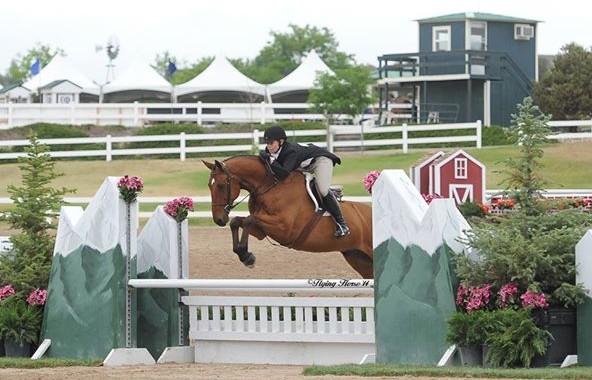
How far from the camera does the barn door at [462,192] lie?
18.9 meters

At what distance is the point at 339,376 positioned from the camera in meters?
10.2

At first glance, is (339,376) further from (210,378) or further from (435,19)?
(435,19)

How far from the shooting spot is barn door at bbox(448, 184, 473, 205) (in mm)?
18859

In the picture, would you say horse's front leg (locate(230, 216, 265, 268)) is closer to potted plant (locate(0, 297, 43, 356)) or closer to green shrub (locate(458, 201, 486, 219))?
Answer: potted plant (locate(0, 297, 43, 356))

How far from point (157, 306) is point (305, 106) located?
117ft

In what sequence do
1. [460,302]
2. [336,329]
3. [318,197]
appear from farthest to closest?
[318,197], [336,329], [460,302]

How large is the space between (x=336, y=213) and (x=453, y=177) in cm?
467

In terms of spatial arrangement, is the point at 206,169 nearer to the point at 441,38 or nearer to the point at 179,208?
the point at 441,38

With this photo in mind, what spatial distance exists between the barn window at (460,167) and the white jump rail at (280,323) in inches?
237

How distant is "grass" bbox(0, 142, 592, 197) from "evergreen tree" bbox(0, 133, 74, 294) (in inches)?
672

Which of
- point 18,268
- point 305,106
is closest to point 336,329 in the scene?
point 18,268

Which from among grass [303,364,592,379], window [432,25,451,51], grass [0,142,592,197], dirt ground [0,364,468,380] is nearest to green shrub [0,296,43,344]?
dirt ground [0,364,468,380]

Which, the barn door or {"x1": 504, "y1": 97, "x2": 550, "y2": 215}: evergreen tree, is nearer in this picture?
{"x1": 504, "y1": 97, "x2": 550, "y2": 215}: evergreen tree

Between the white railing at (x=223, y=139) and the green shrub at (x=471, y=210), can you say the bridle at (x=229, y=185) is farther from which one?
the white railing at (x=223, y=139)
